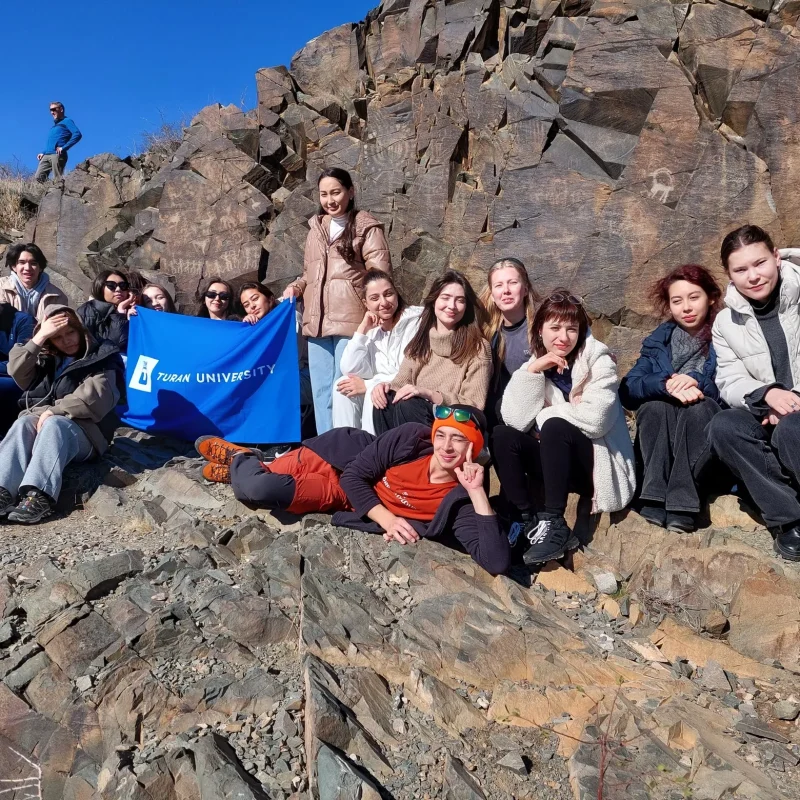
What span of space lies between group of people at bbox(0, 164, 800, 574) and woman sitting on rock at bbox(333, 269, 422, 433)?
2 cm

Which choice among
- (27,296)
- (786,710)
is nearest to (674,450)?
(786,710)

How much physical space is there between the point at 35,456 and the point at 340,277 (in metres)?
2.99

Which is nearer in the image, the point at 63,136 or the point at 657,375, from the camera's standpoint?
the point at 657,375

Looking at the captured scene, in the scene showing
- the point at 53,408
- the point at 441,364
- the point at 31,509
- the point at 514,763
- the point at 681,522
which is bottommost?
the point at 514,763

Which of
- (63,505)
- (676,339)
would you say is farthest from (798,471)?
(63,505)

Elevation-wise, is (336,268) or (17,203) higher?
(17,203)

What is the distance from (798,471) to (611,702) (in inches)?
68.6

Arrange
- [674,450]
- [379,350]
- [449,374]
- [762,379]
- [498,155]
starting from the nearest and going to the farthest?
[762,379] → [674,450] → [449,374] → [379,350] → [498,155]

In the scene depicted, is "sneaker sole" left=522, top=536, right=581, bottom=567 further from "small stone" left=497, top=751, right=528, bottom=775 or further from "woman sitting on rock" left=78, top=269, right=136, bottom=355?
"woman sitting on rock" left=78, top=269, right=136, bottom=355

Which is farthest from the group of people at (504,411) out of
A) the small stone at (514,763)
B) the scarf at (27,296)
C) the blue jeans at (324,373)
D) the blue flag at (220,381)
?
the small stone at (514,763)

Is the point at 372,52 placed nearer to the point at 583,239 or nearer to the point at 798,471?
the point at 583,239

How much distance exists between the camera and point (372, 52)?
11.7 meters

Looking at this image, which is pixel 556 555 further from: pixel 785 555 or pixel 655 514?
pixel 785 555

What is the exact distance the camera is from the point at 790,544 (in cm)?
408
